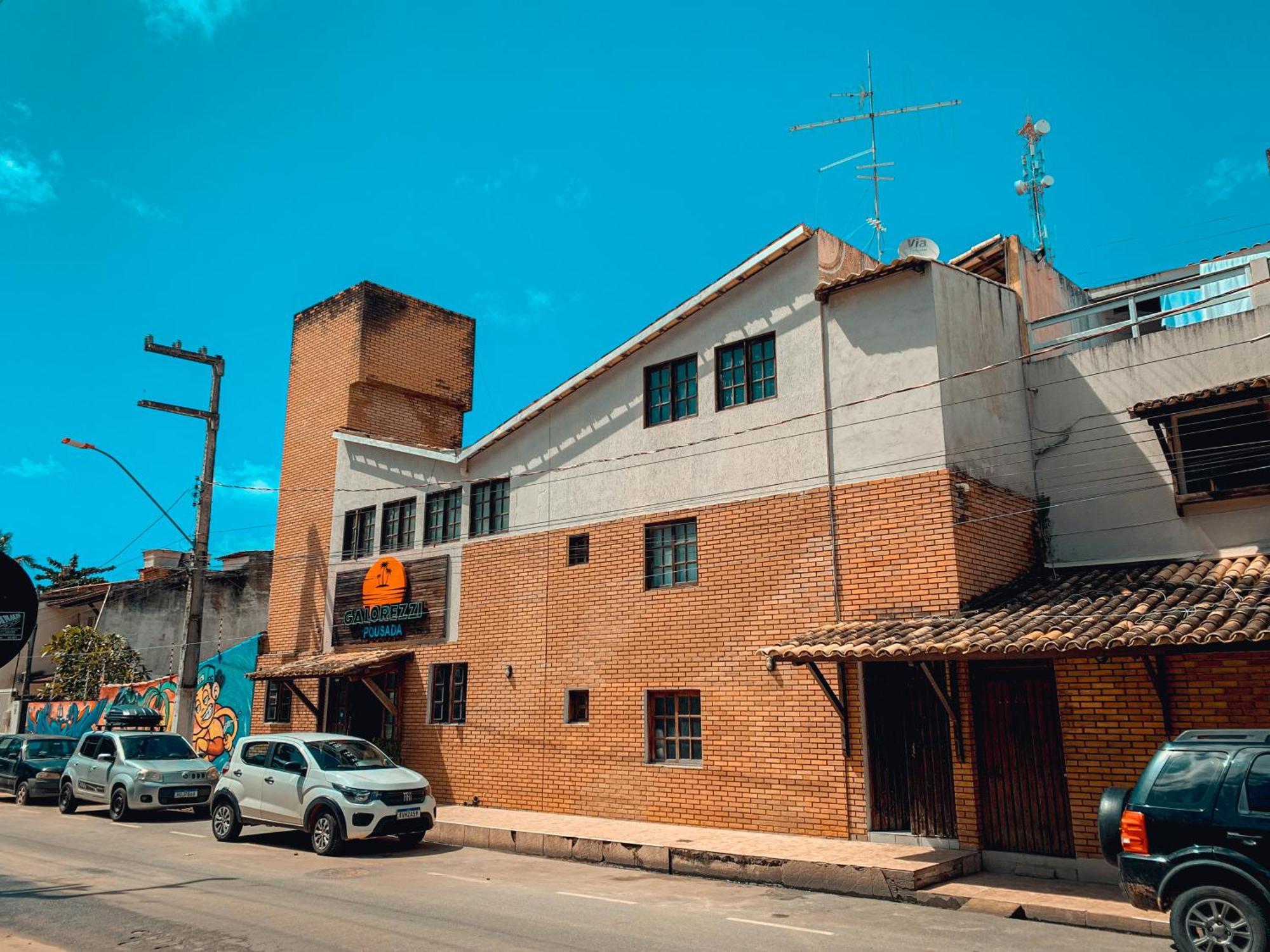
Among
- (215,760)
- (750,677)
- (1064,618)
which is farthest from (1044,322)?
(215,760)

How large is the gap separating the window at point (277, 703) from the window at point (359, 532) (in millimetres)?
3531

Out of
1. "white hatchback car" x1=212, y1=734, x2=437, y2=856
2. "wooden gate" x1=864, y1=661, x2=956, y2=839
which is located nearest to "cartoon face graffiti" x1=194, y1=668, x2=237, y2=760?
"white hatchback car" x1=212, y1=734, x2=437, y2=856

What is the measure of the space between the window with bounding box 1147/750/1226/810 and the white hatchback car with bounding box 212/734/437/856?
968 centimetres

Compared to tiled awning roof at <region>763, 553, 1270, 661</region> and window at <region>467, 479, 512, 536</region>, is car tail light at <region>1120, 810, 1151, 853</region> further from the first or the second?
window at <region>467, 479, 512, 536</region>

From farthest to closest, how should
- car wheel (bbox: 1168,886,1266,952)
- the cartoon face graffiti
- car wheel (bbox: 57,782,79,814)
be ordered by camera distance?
the cartoon face graffiti
car wheel (bbox: 57,782,79,814)
car wheel (bbox: 1168,886,1266,952)

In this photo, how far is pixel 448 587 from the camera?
19.3 metres

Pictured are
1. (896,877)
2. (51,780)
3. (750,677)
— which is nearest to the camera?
(896,877)

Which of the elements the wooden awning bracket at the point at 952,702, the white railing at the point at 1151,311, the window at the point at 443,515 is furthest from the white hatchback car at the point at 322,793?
the white railing at the point at 1151,311

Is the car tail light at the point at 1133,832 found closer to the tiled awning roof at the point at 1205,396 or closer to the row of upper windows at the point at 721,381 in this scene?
the tiled awning roof at the point at 1205,396

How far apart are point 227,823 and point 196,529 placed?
904cm

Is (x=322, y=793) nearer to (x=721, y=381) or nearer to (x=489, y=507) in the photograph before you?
(x=489, y=507)

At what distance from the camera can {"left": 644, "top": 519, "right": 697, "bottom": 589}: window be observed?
1559 centimetres

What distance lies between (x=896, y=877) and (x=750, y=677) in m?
4.20

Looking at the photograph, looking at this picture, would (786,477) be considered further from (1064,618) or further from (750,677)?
(1064,618)
